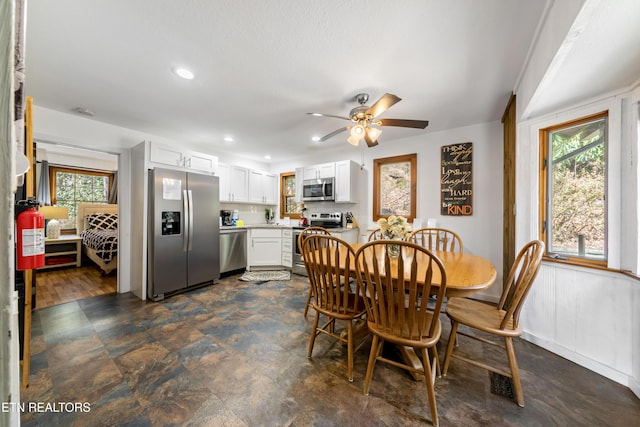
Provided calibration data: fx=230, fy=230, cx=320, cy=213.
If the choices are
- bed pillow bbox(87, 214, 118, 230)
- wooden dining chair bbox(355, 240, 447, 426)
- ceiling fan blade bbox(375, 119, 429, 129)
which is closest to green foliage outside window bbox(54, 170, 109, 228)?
bed pillow bbox(87, 214, 118, 230)

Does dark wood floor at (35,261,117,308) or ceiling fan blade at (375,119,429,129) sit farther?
dark wood floor at (35,261,117,308)

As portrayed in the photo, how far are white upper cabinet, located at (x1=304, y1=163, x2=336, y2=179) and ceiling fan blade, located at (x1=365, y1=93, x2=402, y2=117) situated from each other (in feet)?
6.50

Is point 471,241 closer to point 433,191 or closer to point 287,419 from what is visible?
point 433,191

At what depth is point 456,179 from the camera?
3.29m

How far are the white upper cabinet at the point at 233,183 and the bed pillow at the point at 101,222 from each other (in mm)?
3061

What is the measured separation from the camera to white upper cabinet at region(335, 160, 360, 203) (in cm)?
394

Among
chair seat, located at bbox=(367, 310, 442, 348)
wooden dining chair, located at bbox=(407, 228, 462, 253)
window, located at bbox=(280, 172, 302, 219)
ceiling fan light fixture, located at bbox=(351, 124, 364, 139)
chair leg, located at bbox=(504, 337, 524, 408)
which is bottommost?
chair leg, located at bbox=(504, 337, 524, 408)

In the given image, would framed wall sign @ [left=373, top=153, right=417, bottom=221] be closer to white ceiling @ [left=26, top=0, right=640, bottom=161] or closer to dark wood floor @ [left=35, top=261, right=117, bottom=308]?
white ceiling @ [left=26, top=0, right=640, bottom=161]

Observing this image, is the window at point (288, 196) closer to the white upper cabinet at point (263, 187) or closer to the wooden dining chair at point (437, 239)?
the white upper cabinet at point (263, 187)

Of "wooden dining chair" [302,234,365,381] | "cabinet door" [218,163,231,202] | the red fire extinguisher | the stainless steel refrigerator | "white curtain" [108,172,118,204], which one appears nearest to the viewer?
the red fire extinguisher

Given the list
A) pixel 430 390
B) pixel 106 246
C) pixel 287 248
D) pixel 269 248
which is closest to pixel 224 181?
pixel 269 248

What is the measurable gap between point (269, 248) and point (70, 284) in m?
3.09

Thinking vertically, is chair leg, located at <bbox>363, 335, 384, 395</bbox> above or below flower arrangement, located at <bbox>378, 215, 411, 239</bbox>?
below

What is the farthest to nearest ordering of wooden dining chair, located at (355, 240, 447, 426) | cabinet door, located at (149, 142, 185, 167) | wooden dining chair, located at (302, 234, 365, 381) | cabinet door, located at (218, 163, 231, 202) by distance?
cabinet door, located at (218, 163, 231, 202), cabinet door, located at (149, 142, 185, 167), wooden dining chair, located at (302, 234, 365, 381), wooden dining chair, located at (355, 240, 447, 426)
